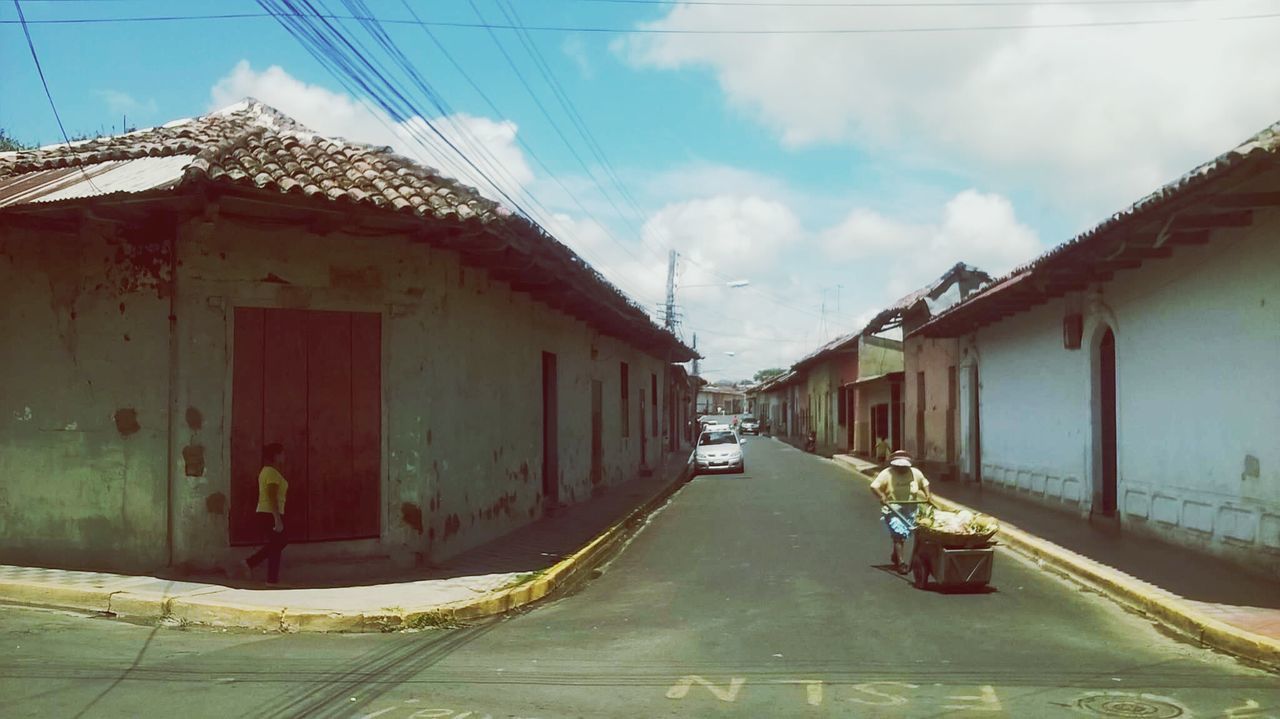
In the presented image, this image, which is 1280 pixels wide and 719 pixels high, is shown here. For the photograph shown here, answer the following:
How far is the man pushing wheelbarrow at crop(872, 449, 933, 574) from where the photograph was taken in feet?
36.3

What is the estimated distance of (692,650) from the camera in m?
7.51

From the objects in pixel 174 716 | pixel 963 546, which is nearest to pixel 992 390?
pixel 963 546

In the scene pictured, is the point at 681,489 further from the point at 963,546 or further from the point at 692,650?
the point at 692,650

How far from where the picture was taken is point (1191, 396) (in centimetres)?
1200

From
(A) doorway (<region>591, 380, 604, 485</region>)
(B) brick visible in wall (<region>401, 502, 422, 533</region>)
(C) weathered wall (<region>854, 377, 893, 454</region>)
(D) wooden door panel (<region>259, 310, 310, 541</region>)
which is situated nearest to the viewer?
(D) wooden door panel (<region>259, 310, 310, 541</region>)

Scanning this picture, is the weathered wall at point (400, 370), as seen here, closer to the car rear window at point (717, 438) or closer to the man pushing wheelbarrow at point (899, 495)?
the man pushing wheelbarrow at point (899, 495)

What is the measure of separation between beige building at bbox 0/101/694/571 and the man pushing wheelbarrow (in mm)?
5018

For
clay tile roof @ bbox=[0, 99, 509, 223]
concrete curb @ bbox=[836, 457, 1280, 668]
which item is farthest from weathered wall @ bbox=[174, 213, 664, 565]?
concrete curb @ bbox=[836, 457, 1280, 668]

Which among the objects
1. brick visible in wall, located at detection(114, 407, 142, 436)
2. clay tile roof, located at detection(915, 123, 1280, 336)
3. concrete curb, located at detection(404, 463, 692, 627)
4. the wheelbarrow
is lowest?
concrete curb, located at detection(404, 463, 692, 627)

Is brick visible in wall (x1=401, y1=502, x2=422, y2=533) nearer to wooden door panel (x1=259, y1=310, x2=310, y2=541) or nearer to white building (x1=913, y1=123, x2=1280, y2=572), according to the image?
wooden door panel (x1=259, y1=310, x2=310, y2=541)

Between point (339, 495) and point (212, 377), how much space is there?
1.79 meters

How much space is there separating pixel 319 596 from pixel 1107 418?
12016 millimetres

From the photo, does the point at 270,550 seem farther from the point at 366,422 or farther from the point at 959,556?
the point at 959,556

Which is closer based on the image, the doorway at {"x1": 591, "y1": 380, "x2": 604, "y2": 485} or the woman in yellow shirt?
the woman in yellow shirt
